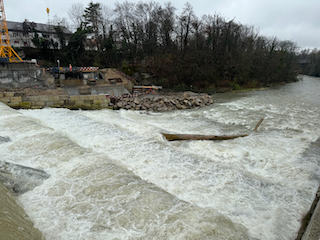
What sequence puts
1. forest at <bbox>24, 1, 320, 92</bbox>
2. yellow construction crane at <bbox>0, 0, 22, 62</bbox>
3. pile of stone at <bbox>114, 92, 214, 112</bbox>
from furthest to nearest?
forest at <bbox>24, 1, 320, 92</bbox> < yellow construction crane at <bbox>0, 0, 22, 62</bbox> < pile of stone at <bbox>114, 92, 214, 112</bbox>

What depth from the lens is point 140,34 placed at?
32.4 metres

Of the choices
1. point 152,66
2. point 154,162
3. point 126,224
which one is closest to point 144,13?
point 152,66

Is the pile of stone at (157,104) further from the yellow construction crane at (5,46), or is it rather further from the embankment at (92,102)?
the yellow construction crane at (5,46)

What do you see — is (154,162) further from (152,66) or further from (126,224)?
(152,66)

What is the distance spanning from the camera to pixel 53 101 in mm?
13398

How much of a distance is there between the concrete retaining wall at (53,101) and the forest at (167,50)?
14.1 meters

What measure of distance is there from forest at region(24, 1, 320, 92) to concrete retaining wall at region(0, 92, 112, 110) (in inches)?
554

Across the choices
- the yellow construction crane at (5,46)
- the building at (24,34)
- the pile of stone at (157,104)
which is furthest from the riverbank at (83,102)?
the building at (24,34)

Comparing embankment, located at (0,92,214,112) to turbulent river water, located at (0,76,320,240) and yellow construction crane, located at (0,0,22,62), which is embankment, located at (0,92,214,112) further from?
yellow construction crane, located at (0,0,22,62)

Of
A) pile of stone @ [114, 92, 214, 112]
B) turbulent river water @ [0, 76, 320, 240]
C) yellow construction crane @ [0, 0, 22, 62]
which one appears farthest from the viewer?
yellow construction crane @ [0, 0, 22, 62]

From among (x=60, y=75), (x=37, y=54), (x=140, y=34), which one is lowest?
(x=60, y=75)

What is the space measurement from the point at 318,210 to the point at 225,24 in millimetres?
35215

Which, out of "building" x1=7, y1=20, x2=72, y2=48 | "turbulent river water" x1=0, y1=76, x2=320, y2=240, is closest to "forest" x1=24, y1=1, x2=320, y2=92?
"building" x1=7, y1=20, x2=72, y2=48

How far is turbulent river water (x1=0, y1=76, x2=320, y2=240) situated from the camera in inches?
141
